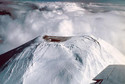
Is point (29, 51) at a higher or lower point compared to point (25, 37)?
higher

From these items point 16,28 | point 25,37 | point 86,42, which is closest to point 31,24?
point 16,28

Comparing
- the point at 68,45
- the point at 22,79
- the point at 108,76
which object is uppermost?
the point at 68,45

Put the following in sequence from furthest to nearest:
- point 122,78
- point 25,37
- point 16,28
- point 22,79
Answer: point 16,28 < point 25,37 < point 22,79 < point 122,78

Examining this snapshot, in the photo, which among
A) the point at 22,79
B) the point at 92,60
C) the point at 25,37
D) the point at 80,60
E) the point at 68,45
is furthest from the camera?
the point at 25,37

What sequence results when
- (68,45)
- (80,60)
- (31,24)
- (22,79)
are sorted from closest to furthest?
(22,79) < (80,60) < (68,45) < (31,24)

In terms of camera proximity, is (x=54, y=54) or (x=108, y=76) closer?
(x=108, y=76)

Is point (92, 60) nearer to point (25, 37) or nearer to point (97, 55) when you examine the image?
A: point (97, 55)

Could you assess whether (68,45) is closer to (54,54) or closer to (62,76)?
(54,54)

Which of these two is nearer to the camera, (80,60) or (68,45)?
(80,60)

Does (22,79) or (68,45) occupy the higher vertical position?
(68,45)
